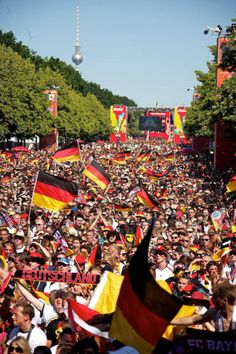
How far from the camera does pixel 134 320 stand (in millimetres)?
6703

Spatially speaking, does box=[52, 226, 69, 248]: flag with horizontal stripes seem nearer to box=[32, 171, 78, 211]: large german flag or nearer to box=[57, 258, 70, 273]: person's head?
box=[32, 171, 78, 211]: large german flag

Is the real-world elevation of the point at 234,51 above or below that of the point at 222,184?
above

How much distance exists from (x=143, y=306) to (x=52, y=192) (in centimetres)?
1246

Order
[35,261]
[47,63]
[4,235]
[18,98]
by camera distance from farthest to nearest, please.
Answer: [47,63]
[18,98]
[4,235]
[35,261]

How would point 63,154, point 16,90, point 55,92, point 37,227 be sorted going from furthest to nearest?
point 55,92, point 16,90, point 63,154, point 37,227

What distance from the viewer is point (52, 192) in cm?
1897

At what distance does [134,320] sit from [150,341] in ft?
0.57

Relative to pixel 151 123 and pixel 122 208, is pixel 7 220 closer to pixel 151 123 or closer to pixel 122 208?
pixel 122 208

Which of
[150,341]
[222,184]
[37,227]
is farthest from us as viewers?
[222,184]

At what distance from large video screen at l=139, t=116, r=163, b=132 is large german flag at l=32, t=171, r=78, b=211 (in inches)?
5594

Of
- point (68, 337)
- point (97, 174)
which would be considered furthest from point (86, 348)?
point (97, 174)

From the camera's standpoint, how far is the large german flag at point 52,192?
18797 millimetres

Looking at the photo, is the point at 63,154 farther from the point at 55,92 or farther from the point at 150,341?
the point at 55,92

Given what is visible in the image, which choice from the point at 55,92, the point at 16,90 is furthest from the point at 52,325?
the point at 55,92
